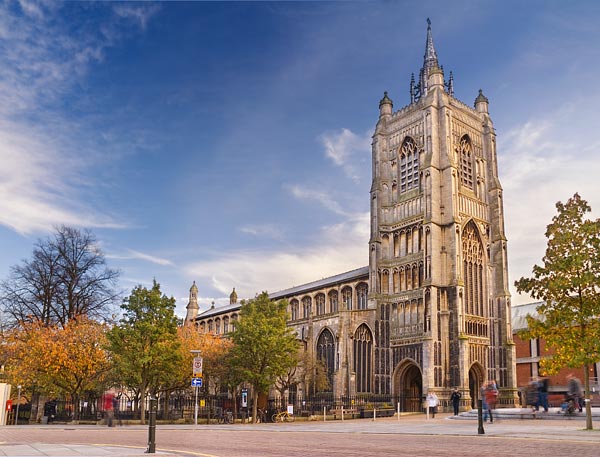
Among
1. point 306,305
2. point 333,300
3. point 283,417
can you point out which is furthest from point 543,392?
point 306,305

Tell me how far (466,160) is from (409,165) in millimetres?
6229

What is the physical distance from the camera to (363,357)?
5916 centimetres

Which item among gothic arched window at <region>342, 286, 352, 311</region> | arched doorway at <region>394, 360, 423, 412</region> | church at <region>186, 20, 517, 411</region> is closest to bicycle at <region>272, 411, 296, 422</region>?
church at <region>186, 20, 517, 411</region>

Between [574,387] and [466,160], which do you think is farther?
[466,160]

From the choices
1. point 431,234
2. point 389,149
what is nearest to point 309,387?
point 431,234

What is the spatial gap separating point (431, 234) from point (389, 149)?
13.7m

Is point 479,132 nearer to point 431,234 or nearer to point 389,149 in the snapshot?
point 389,149

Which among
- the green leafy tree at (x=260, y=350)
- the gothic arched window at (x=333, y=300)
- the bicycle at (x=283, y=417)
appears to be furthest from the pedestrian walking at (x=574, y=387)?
the gothic arched window at (x=333, y=300)

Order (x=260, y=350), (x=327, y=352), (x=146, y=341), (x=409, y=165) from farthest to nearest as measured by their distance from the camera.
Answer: (x=409, y=165), (x=327, y=352), (x=260, y=350), (x=146, y=341)

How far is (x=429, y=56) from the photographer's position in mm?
72500

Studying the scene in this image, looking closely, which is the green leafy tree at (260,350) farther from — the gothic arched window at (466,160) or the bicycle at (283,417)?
the gothic arched window at (466,160)

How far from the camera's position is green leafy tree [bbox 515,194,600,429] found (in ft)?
72.6

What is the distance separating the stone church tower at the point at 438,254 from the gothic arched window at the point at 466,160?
11 centimetres

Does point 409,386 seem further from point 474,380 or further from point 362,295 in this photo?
point 362,295
